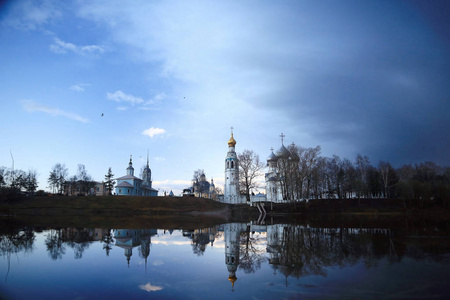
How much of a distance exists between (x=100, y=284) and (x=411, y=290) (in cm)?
799

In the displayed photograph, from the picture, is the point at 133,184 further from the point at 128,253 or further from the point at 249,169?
the point at 128,253

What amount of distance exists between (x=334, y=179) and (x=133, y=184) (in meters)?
52.5

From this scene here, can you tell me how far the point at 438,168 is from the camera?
78.5 metres

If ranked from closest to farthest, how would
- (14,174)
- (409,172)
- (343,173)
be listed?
(343,173) → (409,172) → (14,174)

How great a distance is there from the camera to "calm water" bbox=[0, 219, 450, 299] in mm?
→ 6605

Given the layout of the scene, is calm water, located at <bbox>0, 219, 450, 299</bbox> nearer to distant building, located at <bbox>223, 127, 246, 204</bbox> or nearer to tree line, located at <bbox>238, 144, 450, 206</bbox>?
tree line, located at <bbox>238, 144, 450, 206</bbox>

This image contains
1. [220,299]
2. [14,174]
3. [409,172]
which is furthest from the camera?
[14,174]

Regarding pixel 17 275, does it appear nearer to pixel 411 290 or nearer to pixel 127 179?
pixel 411 290

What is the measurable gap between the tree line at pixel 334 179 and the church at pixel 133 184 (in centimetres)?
3248

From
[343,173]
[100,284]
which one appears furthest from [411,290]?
[343,173]

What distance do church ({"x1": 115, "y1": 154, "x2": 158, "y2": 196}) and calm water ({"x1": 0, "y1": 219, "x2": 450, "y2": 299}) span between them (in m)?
61.5

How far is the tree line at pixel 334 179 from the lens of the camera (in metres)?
50.6

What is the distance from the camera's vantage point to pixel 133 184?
75.5 meters

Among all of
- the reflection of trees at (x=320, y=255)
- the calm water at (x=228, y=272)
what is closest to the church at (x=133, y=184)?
the calm water at (x=228, y=272)
